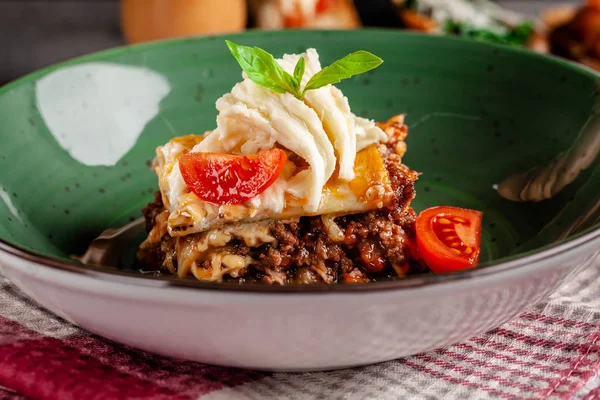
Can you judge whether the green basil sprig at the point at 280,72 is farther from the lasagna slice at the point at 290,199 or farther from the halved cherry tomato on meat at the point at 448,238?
the halved cherry tomato on meat at the point at 448,238

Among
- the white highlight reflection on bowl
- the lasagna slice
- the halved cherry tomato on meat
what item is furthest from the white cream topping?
the white highlight reflection on bowl

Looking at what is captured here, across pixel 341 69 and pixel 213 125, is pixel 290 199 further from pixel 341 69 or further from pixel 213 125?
pixel 213 125

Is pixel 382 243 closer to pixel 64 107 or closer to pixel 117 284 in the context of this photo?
pixel 117 284

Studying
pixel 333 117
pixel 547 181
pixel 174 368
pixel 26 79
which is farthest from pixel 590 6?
pixel 174 368

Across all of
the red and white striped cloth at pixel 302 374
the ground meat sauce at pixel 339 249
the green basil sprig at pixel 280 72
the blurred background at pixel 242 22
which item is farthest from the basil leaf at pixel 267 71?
the blurred background at pixel 242 22

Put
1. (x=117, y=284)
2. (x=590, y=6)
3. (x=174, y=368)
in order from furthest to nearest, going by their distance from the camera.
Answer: (x=590, y=6) → (x=174, y=368) → (x=117, y=284)

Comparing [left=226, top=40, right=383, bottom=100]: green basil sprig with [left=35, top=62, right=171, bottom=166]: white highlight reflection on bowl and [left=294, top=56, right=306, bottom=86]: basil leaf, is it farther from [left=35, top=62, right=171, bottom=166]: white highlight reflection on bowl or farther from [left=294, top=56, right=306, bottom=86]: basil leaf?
[left=35, top=62, right=171, bottom=166]: white highlight reflection on bowl
